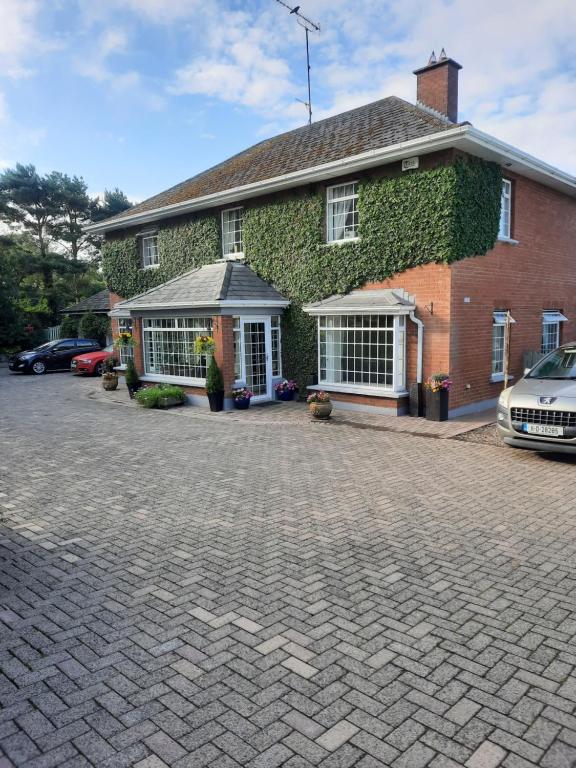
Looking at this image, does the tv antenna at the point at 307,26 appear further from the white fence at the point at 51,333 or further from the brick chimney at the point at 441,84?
the white fence at the point at 51,333

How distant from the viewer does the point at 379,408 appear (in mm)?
12398

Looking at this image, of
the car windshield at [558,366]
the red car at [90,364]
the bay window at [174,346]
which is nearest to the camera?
the car windshield at [558,366]

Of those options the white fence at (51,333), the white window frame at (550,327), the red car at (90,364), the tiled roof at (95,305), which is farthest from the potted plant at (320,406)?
the white fence at (51,333)

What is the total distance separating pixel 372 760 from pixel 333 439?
757cm

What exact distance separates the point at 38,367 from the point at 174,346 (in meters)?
12.6

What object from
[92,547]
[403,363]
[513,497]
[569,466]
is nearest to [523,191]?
[403,363]

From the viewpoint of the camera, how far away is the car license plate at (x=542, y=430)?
25.4ft

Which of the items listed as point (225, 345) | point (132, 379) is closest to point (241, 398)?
point (225, 345)

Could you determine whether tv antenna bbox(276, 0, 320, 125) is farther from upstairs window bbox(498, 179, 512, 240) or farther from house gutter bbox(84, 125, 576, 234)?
upstairs window bbox(498, 179, 512, 240)

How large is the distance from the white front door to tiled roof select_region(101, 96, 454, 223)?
4086 mm

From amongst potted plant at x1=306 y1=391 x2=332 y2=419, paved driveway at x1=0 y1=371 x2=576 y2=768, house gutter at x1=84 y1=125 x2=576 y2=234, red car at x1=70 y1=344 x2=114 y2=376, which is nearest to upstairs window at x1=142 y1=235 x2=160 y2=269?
house gutter at x1=84 y1=125 x2=576 y2=234

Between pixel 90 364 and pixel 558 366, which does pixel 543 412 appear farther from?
pixel 90 364

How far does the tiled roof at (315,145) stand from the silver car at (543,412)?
5796 mm

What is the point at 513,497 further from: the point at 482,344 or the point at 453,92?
the point at 453,92
